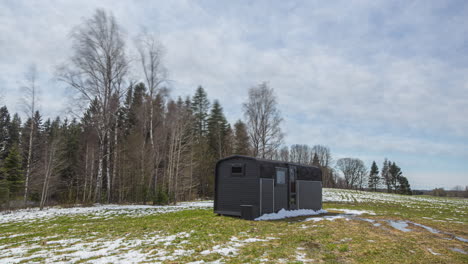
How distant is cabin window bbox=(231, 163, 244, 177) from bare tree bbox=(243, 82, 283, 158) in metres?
9.77

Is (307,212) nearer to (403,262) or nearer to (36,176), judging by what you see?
(403,262)

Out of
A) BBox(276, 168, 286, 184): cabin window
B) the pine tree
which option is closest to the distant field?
BBox(276, 168, 286, 184): cabin window

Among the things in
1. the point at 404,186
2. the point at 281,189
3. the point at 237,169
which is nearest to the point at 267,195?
the point at 281,189

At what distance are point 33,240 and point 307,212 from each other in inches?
479

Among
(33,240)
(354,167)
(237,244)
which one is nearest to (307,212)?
(237,244)

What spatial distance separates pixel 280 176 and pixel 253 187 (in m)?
2.15

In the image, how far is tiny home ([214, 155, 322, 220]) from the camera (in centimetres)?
1212

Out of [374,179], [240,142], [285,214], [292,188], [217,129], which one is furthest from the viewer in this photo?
[374,179]

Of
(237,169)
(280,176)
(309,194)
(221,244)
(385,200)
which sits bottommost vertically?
(385,200)

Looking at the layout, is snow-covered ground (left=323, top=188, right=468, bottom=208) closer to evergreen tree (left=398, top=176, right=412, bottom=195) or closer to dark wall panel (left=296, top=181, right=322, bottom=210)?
dark wall panel (left=296, top=181, right=322, bottom=210)

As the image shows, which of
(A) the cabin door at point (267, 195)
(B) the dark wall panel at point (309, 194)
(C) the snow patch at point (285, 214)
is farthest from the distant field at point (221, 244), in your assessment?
(B) the dark wall panel at point (309, 194)

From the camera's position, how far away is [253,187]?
12148 millimetres

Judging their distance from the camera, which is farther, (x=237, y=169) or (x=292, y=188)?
(x=292, y=188)

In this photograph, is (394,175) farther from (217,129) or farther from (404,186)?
(217,129)
